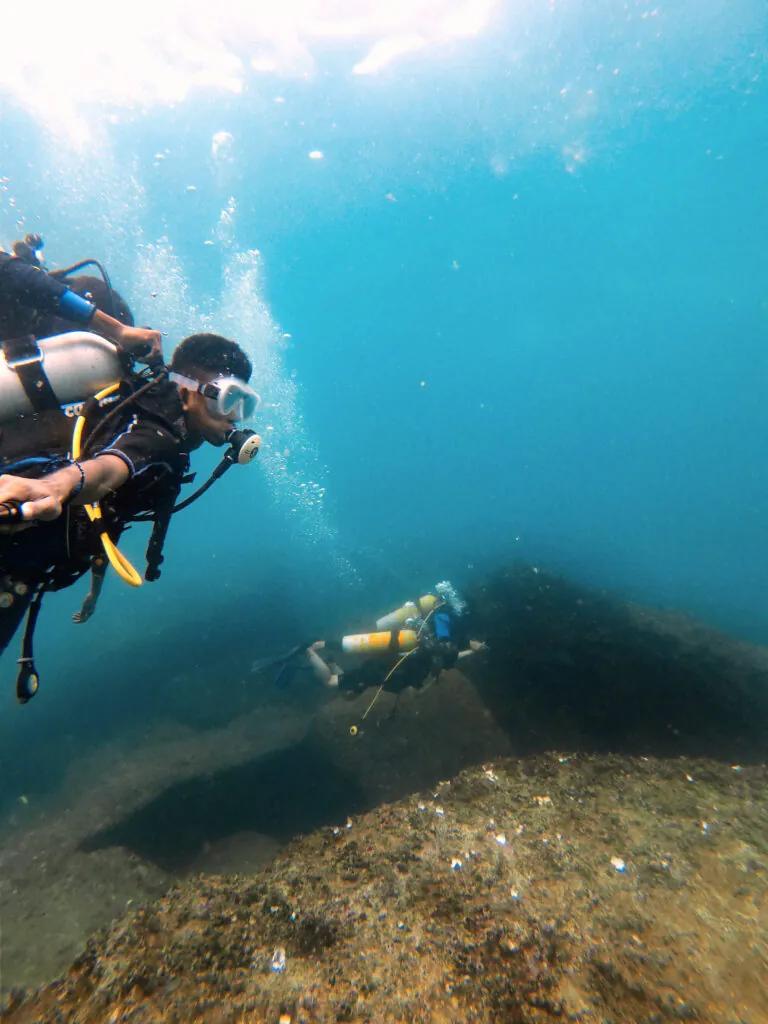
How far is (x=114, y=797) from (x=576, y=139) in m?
41.8

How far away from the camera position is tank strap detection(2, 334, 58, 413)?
98.7 inches

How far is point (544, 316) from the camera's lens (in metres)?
66.7

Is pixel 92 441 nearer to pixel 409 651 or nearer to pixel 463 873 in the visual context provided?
pixel 463 873

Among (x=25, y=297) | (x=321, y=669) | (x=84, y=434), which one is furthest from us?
(x=321, y=669)

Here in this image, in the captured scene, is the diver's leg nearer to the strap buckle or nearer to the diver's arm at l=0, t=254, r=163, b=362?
the strap buckle

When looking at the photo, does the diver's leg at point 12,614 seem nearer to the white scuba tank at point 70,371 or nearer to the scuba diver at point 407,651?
the white scuba tank at point 70,371

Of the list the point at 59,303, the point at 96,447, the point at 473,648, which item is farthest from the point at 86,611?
the point at 473,648

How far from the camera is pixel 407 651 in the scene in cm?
933

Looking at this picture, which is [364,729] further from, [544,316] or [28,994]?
[544,316]

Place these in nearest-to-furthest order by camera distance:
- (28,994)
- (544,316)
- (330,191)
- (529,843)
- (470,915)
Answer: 1. (28,994)
2. (470,915)
3. (529,843)
4. (330,191)
5. (544,316)

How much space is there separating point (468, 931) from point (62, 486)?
2.93 metres

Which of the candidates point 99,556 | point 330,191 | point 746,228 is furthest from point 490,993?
point 746,228

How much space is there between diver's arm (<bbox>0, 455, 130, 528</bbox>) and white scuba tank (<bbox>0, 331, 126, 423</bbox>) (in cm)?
96

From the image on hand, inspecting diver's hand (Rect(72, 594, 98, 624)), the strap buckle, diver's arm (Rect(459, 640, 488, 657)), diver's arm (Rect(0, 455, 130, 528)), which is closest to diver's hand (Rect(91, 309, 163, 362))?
the strap buckle
